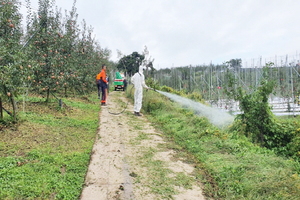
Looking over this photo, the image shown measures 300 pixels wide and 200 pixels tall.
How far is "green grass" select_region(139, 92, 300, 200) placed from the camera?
334cm

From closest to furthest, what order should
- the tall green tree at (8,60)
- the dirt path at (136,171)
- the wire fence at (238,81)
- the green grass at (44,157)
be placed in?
the green grass at (44,157) → the dirt path at (136,171) → the tall green tree at (8,60) → the wire fence at (238,81)

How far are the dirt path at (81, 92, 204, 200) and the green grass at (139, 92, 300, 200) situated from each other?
13.0 inches

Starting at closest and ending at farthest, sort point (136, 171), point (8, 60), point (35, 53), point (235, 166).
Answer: point (136, 171) → point (235, 166) → point (8, 60) → point (35, 53)

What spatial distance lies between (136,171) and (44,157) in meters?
1.48

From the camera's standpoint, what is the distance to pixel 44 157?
415cm

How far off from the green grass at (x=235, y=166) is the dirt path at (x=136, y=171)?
33 cm

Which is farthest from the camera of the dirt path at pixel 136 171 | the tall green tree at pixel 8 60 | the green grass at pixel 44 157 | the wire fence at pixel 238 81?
the wire fence at pixel 238 81

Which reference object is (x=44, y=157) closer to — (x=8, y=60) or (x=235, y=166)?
(x=8, y=60)

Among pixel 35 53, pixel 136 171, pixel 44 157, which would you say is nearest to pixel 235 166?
pixel 136 171

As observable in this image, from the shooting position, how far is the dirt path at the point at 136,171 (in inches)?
130

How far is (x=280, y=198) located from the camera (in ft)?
10.3

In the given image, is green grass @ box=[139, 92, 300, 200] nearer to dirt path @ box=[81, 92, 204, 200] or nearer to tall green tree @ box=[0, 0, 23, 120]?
dirt path @ box=[81, 92, 204, 200]

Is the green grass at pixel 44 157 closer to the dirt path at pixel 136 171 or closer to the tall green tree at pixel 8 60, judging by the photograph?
the dirt path at pixel 136 171

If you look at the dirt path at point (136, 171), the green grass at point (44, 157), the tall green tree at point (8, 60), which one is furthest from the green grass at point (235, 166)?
the tall green tree at point (8, 60)
